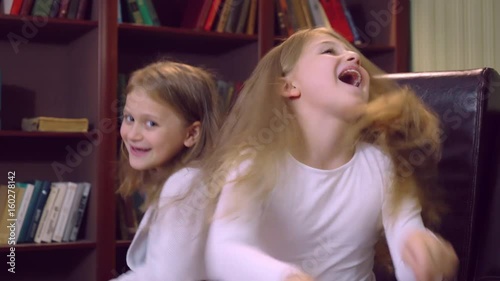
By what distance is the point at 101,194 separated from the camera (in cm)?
254

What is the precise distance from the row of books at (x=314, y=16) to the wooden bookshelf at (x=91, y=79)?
0.19ft

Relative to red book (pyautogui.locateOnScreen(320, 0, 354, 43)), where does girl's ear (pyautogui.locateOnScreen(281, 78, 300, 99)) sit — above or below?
above

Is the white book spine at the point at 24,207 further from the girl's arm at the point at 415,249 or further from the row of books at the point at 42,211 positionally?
the girl's arm at the point at 415,249

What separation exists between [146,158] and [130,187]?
0.14 metres

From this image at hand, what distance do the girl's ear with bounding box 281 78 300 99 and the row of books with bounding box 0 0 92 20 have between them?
1601mm

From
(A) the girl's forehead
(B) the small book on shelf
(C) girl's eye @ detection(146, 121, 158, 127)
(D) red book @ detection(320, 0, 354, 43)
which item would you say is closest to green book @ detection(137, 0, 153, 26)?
(B) the small book on shelf

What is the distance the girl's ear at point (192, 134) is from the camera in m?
1.39

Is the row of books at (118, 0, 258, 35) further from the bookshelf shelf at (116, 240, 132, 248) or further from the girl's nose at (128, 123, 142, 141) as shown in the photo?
the girl's nose at (128, 123, 142, 141)

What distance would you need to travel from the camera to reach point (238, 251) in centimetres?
99

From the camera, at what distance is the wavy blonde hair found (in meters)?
1.09

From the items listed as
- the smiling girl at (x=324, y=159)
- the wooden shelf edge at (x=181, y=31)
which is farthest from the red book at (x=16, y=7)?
the smiling girl at (x=324, y=159)

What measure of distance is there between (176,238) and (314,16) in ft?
6.39

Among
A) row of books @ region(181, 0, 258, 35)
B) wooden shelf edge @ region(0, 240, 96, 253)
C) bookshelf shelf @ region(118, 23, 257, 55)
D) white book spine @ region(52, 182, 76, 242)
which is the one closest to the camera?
wooden shelf edge @ region(0, 240, 96, 253)

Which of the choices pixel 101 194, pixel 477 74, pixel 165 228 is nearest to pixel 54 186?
pixel 101 194
